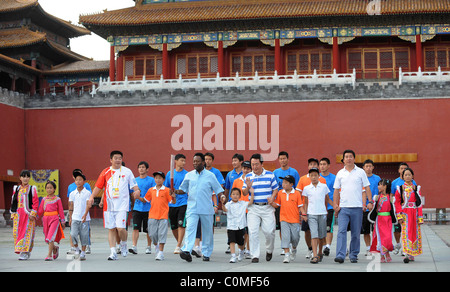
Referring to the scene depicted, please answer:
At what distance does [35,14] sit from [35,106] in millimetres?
8926

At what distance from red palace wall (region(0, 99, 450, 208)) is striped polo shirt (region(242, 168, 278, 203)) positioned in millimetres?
15925

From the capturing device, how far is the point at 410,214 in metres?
9.80

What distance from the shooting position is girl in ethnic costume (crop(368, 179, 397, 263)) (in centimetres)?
955

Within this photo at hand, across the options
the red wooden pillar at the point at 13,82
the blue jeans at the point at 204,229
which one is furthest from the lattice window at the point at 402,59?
the blue jeans at the point at 204,229

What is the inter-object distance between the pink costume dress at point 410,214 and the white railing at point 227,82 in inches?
637

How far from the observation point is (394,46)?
2916 cm

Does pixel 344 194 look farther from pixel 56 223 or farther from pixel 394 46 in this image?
pixel 394 46

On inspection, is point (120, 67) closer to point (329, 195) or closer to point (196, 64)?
point (196, 64)

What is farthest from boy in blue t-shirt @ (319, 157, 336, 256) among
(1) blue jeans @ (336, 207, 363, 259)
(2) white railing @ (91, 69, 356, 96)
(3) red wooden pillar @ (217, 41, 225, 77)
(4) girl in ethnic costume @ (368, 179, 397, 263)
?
(3) red wooden pillar @ (217, 41, 225, 77)

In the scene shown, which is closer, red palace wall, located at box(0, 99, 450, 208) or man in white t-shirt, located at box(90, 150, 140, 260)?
man in white t-shirt, located at box(90, 150, 140, 260)

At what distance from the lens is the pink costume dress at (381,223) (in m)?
9.57

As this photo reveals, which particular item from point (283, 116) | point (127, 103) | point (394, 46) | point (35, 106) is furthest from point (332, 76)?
point (35, 106)

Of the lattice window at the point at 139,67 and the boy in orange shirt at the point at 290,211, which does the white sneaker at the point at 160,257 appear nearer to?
the boy in orange shirt at the point at 290,211

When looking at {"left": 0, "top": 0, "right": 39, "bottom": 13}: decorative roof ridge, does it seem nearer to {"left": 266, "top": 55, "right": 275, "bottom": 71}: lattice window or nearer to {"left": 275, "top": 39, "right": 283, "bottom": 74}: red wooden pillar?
{"left": 266, "top": 55, "right": 275, "bottom": 71}: lattice window
